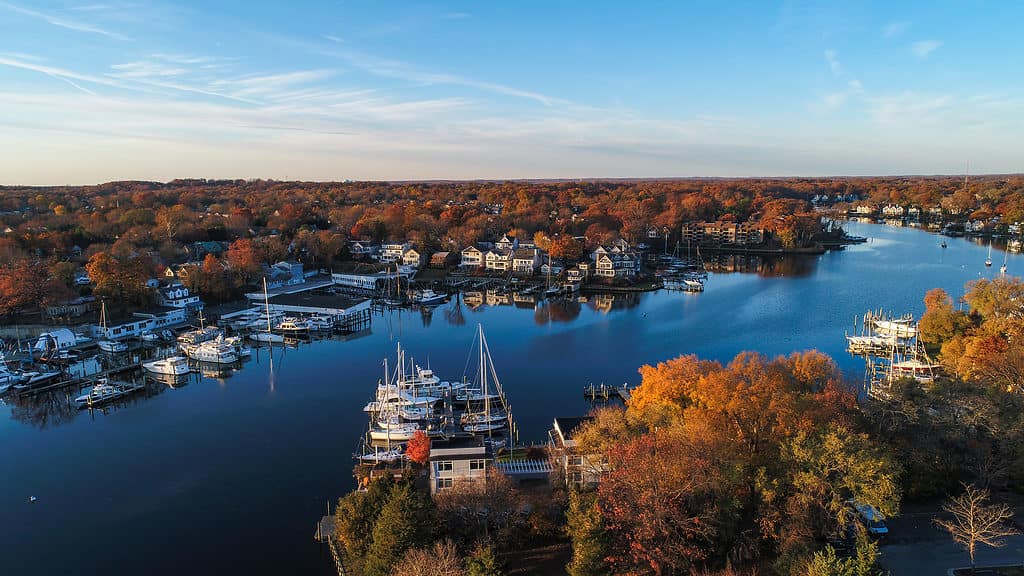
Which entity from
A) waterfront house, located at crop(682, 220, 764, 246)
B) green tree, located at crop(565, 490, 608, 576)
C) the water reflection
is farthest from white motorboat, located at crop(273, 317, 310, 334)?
waterfront house, located at crop(682, 220, 764, 246)

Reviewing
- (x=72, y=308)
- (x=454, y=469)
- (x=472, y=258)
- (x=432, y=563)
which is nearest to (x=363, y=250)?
(x=472, y=258)

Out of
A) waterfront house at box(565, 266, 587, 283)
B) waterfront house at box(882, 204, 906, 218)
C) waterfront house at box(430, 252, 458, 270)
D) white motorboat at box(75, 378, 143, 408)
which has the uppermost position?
waterfront house at box(882, 204, 906, 218)

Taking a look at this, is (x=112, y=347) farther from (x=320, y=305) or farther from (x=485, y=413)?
(x=485, y=413)

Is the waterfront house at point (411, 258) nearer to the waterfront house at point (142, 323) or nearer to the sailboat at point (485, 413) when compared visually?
the waterfront house at point (142, 323)

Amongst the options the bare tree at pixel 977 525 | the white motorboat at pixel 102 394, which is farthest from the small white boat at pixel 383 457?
the bare tree at pixel 977 525

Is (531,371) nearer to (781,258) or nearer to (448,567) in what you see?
(448,567)

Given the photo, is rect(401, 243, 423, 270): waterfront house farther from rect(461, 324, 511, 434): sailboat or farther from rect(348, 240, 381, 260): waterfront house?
rect(461, 324, 511, 434): sailboat
